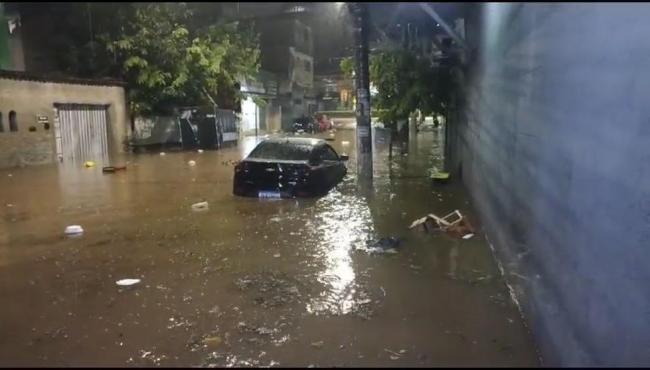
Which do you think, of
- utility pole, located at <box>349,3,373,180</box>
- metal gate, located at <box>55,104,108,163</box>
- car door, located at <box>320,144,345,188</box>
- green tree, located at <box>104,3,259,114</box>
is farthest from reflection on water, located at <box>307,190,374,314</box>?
metal gate, located at <box>55,104,108,163</box>

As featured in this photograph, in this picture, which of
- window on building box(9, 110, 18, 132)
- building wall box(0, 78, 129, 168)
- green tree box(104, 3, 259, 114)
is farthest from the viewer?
green tree box(104, 3, 259, 114)

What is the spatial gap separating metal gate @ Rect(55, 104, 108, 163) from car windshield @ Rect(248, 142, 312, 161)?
32.1 feet

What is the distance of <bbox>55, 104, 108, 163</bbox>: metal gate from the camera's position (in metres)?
18.3

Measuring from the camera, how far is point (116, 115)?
21.5m

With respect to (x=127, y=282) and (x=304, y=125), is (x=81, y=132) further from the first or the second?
(x=304, y=125)

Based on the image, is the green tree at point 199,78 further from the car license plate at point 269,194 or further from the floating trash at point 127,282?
the floating trash at point 127,282

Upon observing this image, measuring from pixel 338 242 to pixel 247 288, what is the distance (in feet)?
7.03

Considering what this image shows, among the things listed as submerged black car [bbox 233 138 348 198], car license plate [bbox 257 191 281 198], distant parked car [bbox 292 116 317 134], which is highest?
distant parked car [bbox 292 116 317 134]

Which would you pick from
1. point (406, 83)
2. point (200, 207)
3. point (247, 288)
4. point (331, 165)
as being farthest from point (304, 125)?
point (247, 288)

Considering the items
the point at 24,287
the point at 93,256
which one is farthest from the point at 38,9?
the point at 93,256

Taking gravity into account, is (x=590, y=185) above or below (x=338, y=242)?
above

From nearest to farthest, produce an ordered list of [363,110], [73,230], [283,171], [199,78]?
[73,230], [283,171], [363,110], [199,78]

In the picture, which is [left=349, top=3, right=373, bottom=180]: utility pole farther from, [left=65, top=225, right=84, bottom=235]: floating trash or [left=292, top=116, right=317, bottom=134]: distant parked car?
[left=292, top=116, right=317, bottom=134]: distant parked car

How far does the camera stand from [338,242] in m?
7.11
